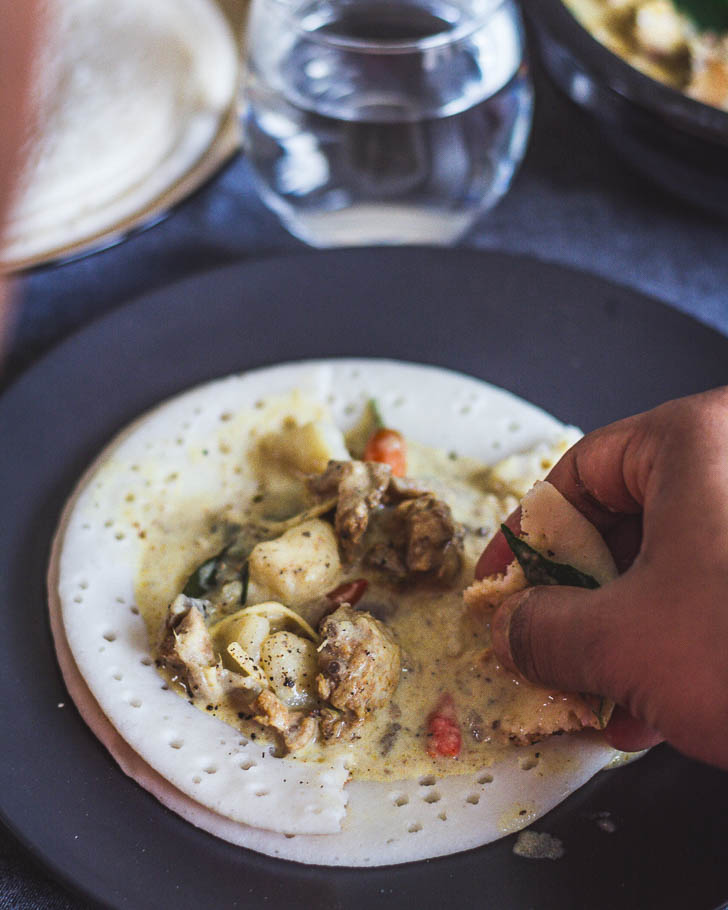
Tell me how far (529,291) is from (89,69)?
1722 millimetres

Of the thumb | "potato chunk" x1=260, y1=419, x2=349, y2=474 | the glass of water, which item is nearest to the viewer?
the thumb

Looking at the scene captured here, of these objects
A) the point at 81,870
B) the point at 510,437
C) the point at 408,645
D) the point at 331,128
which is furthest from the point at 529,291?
the point at 81,870

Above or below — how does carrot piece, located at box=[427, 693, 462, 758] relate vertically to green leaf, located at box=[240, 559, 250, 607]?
below

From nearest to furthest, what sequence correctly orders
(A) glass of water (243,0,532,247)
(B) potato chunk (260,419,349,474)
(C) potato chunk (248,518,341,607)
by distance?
(C) potato chunk (248,518,341,607)
(B) potato chunk (260,419,349,474)
(A) glass of water (243,0,532,247)

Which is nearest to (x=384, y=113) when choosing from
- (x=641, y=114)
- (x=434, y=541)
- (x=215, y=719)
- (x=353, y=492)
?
(x=641, y=114)

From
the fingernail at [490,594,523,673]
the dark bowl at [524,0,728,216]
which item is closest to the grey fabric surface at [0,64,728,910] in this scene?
the dark bowl at [524,0,728,216]

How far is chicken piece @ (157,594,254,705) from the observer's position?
6.61ft

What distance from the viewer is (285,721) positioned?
1974 mm

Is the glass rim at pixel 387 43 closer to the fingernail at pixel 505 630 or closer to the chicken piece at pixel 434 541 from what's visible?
the chicken piece at pixel 434 541

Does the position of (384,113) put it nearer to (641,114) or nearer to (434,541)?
(641,114)

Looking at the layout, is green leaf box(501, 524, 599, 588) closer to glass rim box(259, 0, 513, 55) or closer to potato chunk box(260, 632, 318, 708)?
potato chunk box(260, 632, 318, 708)

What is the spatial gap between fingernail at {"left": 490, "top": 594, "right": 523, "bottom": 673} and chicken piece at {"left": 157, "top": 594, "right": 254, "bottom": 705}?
0.50m

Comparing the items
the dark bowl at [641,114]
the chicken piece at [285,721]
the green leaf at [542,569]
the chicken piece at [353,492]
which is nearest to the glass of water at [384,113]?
the dark bowl at [641,114]

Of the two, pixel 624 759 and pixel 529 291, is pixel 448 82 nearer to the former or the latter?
pixel 529 291
